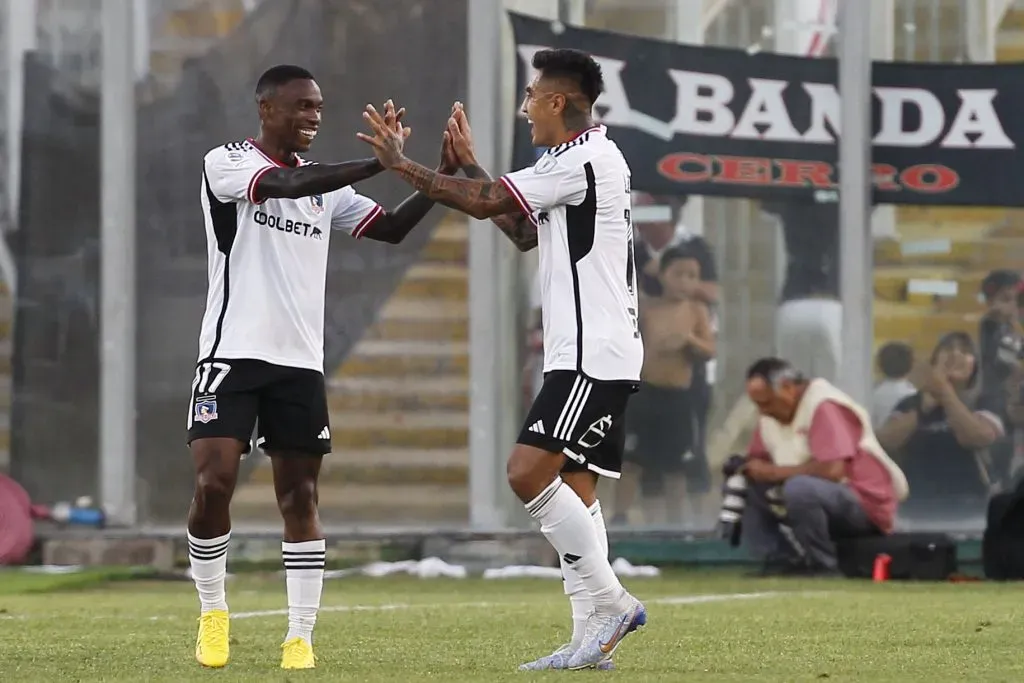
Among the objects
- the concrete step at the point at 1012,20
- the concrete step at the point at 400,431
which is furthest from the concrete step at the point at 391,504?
the concrete step at the point at 1012,20

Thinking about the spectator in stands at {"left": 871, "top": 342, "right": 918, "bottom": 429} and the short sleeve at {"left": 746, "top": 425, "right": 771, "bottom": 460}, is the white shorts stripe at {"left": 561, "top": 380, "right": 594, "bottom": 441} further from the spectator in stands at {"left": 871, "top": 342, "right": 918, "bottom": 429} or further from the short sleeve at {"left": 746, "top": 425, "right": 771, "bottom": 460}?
the spectator in stands at {"left": 871, "top": 342, "right": 918, "bottom": 429}

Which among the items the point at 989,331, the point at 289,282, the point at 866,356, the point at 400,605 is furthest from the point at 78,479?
the point at 289,282

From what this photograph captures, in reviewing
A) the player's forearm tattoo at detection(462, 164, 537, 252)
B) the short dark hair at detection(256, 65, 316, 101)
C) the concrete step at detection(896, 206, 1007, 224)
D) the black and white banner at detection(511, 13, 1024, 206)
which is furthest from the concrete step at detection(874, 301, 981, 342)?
the short dark hair at detection(256, 65, 316, 101)

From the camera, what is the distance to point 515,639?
25.3 ft

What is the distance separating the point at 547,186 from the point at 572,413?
2.32 ft

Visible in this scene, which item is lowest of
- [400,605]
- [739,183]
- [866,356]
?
[400,605]

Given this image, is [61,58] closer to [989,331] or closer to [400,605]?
[400,605]

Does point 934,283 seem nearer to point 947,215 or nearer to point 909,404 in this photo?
point 947,215

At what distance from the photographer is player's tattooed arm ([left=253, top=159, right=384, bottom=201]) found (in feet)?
21.4

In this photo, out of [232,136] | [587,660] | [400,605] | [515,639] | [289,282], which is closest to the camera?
[587,660]

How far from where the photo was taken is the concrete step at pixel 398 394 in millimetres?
13867

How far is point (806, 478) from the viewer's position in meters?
12.4

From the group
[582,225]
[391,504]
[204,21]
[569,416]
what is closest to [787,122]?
[391,504]

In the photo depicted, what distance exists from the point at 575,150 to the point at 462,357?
749 cm
